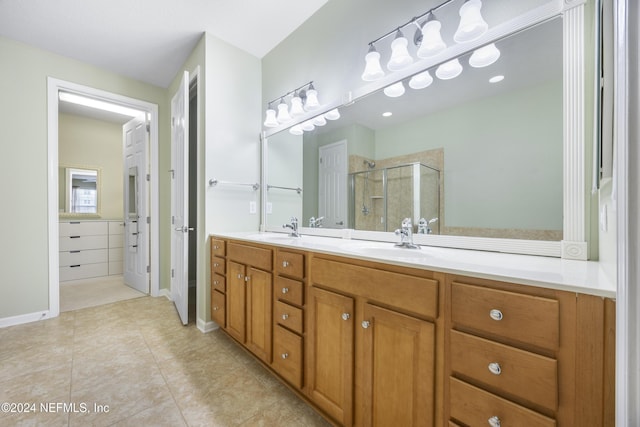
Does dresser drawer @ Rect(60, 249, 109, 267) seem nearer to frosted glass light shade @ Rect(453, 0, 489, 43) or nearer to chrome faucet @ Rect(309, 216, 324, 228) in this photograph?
chrome faucet @ Rect(309, 216, 324, 228)

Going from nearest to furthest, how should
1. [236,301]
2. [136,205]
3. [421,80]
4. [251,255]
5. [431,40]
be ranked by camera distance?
[431,40], [421,80], [251,255], [236,301], [136,205]

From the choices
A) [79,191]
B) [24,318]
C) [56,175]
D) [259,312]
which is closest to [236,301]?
[259,312]

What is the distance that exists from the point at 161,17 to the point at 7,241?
247 cm

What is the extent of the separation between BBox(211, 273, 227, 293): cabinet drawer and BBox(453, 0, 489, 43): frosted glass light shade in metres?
2.14

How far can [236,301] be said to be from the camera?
1896mm

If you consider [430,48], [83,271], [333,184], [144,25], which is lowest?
[83,271]

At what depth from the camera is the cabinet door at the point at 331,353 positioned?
43.7 inches

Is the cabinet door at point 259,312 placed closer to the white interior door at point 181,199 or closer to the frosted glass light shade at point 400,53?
the white interior door at point 181,199

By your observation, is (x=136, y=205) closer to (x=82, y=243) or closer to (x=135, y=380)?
(x=82, y=243)

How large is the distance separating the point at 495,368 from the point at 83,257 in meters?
5.23

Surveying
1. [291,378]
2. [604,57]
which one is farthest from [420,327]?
[604,57]

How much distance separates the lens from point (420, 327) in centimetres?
88

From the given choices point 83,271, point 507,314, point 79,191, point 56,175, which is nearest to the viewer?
point 507,314

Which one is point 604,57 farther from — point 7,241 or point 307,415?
point 7,241
